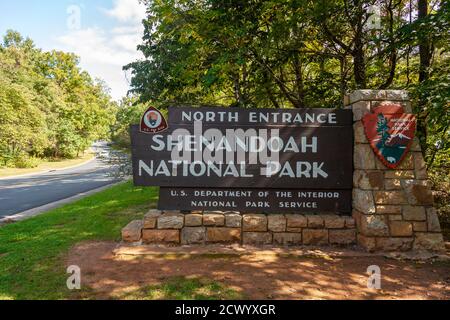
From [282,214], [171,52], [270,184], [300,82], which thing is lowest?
[282,214]

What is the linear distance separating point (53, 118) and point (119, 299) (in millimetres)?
36195

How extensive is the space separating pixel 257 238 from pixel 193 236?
104 cm

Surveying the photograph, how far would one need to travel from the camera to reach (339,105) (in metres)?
7.72

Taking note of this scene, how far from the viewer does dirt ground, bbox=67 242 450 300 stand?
3.73 metres

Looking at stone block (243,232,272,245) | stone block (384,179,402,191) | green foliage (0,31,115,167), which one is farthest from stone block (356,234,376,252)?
green foliage (0,31,115,167)

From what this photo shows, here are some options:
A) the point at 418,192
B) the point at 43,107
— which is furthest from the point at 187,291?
the point at 43,107

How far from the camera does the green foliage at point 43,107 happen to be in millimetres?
26469

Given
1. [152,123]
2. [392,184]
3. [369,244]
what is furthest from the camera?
[152,123]

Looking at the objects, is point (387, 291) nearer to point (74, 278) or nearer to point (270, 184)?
point (270, 184)

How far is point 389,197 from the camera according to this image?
5.10 m

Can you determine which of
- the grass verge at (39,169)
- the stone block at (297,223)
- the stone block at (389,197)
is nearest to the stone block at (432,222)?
the stone block at (389,197)

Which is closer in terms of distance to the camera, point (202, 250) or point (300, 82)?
point (202, 250)

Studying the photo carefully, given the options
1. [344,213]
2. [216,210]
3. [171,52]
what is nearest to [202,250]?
[216,210]

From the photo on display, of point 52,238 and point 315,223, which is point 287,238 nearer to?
point 315,223
